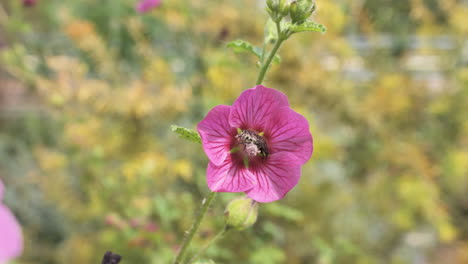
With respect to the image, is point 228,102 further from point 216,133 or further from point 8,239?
point 8,239

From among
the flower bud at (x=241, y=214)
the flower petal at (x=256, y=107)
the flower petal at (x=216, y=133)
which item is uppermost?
the flower petal at (x=256, y=107)

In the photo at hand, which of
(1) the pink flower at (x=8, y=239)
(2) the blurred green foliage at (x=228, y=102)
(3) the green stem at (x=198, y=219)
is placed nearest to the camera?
(1) the pink flower at (x=8, y=239)

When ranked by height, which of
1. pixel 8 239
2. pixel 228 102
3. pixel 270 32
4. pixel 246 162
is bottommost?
pixel 8 239

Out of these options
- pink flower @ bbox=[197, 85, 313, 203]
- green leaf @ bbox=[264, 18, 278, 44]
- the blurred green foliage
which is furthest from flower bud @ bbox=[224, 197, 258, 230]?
the blurred green foliage

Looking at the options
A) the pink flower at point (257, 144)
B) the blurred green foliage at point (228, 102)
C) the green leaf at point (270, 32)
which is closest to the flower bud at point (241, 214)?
the pink flower at point (257, 144)

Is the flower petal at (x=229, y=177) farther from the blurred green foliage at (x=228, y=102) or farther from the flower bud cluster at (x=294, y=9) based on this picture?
the blurred green foliage at (x=228, y=102)

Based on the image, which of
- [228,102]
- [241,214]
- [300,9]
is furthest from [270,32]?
[228,102]

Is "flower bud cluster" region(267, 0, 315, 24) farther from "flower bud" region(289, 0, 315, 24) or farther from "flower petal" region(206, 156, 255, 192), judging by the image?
"flower petal" region(206, 156, 255, 192)
